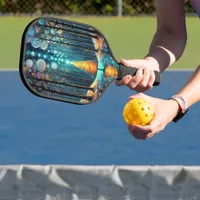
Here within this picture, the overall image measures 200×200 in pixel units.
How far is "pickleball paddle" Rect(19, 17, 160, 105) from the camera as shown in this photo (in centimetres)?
185

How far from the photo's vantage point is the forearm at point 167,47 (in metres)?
2.10

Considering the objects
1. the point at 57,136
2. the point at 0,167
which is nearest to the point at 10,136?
the point at 57,136

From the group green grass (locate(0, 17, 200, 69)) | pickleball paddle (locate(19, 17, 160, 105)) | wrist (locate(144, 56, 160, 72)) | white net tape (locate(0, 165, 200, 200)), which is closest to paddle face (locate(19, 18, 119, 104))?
pickleball paddle (locate(19, 17, 160, 105))

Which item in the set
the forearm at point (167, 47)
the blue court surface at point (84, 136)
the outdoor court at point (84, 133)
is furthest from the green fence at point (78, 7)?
the forearm at point (167, 47)

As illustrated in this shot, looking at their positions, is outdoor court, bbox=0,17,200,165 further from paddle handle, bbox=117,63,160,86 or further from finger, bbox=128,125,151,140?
finger, bbox=128,125,151,140

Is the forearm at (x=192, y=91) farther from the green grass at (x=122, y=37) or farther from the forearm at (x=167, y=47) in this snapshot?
the green grass at (x=122, y=37)

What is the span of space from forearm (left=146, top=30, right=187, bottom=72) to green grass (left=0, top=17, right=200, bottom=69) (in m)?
4.74

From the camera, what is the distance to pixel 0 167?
3285mm

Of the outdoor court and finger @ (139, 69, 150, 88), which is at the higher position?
finger @ (139, 69, 150, 88)

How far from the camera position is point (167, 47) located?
213 centimetres

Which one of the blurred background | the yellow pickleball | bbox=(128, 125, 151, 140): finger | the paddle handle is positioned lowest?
the blurred background

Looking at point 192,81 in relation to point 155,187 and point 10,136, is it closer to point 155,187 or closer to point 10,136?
point 155,187

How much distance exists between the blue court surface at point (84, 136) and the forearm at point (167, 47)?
2.16 metres

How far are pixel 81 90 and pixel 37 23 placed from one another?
0.19 metres
